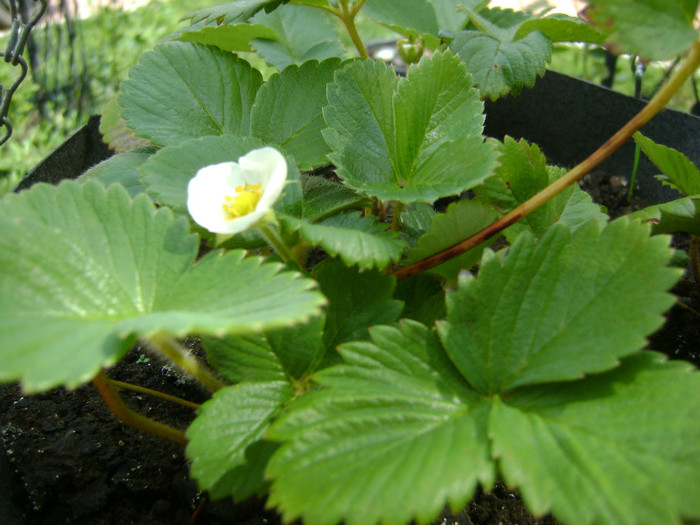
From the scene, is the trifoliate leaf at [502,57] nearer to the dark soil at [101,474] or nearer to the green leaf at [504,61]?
the green leaf at [504,61]

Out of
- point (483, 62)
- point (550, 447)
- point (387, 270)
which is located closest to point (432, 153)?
point (387, 270)

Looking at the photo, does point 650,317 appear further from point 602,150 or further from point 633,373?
point 602,150

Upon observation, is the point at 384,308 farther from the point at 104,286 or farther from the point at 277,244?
the point at 104,286

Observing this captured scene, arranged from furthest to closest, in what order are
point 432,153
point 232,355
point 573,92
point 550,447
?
point 573,92, point 432,153, point 232,355, point 550,447

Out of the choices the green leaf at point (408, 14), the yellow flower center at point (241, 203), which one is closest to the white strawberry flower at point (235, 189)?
the yellow flower center at point (241, 203)

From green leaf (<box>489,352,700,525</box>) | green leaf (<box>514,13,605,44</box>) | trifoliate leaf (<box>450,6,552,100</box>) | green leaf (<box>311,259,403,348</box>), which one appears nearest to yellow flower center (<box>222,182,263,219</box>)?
green leaf (<box>311,259,403,348</box>)

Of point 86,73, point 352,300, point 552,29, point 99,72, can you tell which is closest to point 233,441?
point 352,300
